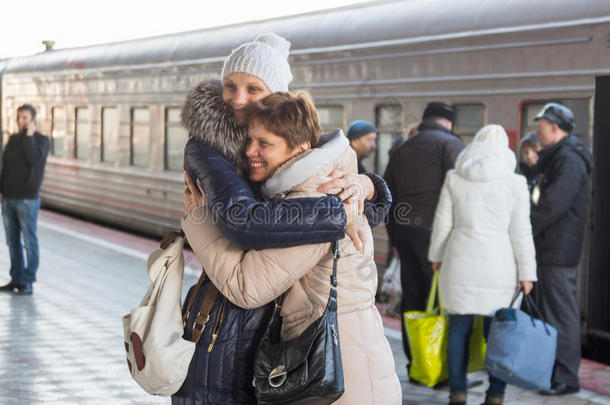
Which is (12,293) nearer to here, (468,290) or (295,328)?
(468,290)

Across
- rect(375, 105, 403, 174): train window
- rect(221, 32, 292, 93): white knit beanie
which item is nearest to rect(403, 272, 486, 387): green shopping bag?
rect(221, 32, 292, 93): white knit beanie

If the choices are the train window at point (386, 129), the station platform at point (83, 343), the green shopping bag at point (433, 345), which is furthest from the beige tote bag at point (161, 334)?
the train window at point (386, 129)

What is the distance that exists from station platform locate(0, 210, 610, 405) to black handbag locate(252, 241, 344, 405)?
179cm

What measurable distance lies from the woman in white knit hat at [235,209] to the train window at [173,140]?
29.4 ft

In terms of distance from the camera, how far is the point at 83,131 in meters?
15.1

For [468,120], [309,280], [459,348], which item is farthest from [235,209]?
[468,120]

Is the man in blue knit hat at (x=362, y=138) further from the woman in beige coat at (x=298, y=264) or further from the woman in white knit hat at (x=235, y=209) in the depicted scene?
the woman in beige coat at (x=298, y=264)

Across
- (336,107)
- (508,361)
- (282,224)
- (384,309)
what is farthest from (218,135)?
(336,107)

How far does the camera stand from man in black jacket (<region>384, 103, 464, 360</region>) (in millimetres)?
5754

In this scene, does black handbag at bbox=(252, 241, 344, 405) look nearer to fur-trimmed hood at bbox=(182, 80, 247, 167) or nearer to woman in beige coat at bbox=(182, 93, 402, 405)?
woman in beige coat at bbox=(182, 93, 402, 405)

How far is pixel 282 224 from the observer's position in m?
2.18

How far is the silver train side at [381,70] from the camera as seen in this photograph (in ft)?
20.1

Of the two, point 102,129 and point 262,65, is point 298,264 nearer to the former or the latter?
point 262,65

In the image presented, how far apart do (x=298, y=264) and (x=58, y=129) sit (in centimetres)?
1471
